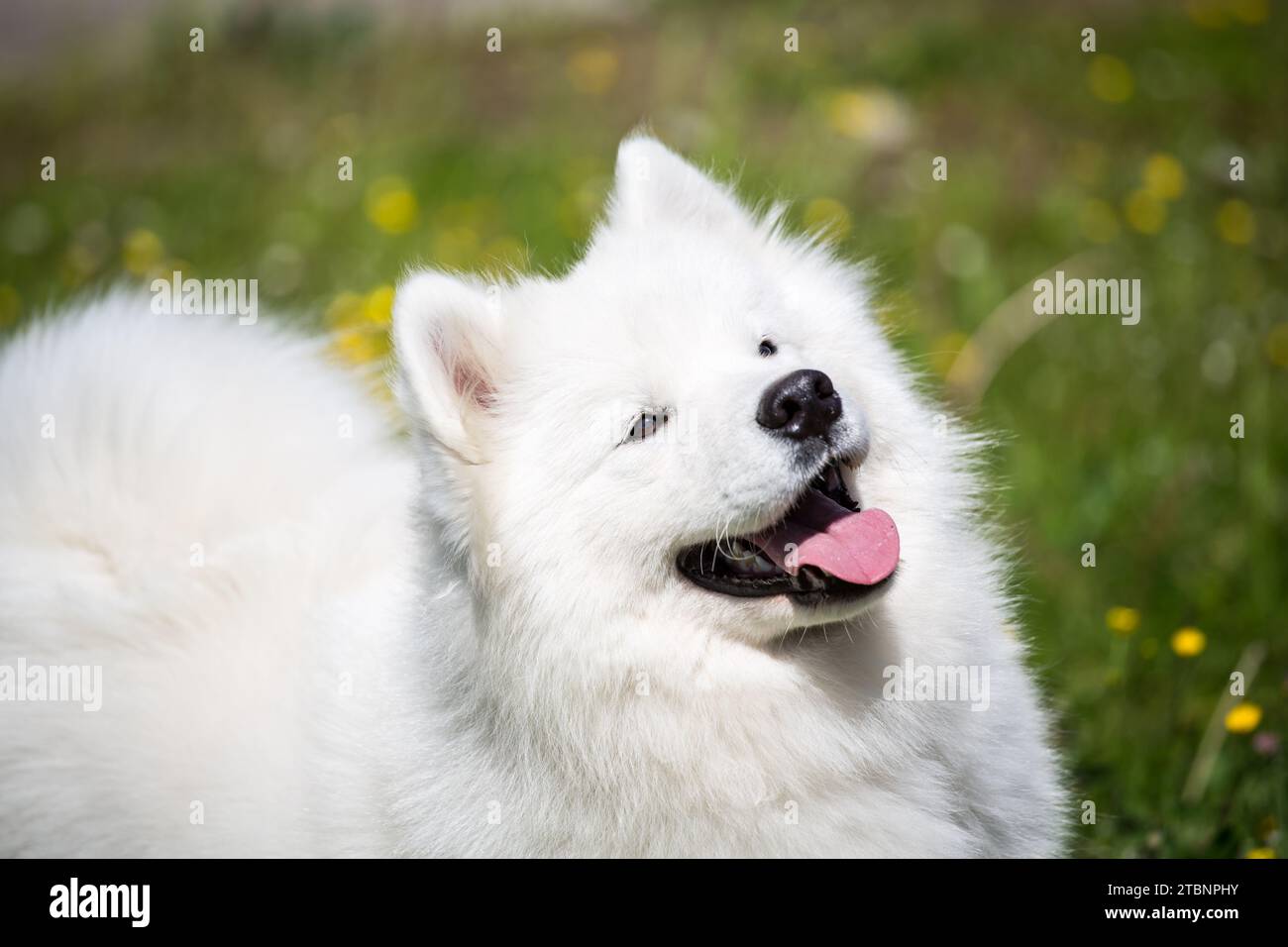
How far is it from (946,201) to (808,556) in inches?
177

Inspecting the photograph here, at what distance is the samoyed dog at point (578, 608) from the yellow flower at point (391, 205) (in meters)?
3.07

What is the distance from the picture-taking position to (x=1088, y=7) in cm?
883

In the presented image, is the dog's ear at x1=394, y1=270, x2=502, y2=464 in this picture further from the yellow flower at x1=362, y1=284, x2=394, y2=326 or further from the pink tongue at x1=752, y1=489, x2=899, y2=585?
the yellow flower at x1=362, y1=284, x2=394, y2=326

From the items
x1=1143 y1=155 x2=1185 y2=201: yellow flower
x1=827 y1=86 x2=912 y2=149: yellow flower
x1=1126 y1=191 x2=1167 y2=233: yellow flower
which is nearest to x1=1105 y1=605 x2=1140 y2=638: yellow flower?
x1=1126 y1=191 x2=1167 y2=233: yellow flower

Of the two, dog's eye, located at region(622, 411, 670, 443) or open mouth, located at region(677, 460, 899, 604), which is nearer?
open mouth, located at region(677, 460, 899, 604)

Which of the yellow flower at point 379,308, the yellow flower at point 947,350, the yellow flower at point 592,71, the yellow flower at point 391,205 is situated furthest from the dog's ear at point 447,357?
the yellow flower at point 592,71

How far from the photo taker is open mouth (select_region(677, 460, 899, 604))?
2.54 meters

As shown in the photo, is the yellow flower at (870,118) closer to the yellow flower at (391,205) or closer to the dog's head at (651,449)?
the yellow flower at (391,205)

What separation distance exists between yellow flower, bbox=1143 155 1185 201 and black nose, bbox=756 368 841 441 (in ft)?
15.4

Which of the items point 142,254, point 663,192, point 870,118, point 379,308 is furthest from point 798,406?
point 870,118

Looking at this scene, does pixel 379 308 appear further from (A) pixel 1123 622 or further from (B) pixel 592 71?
(B) pixel 592 71
